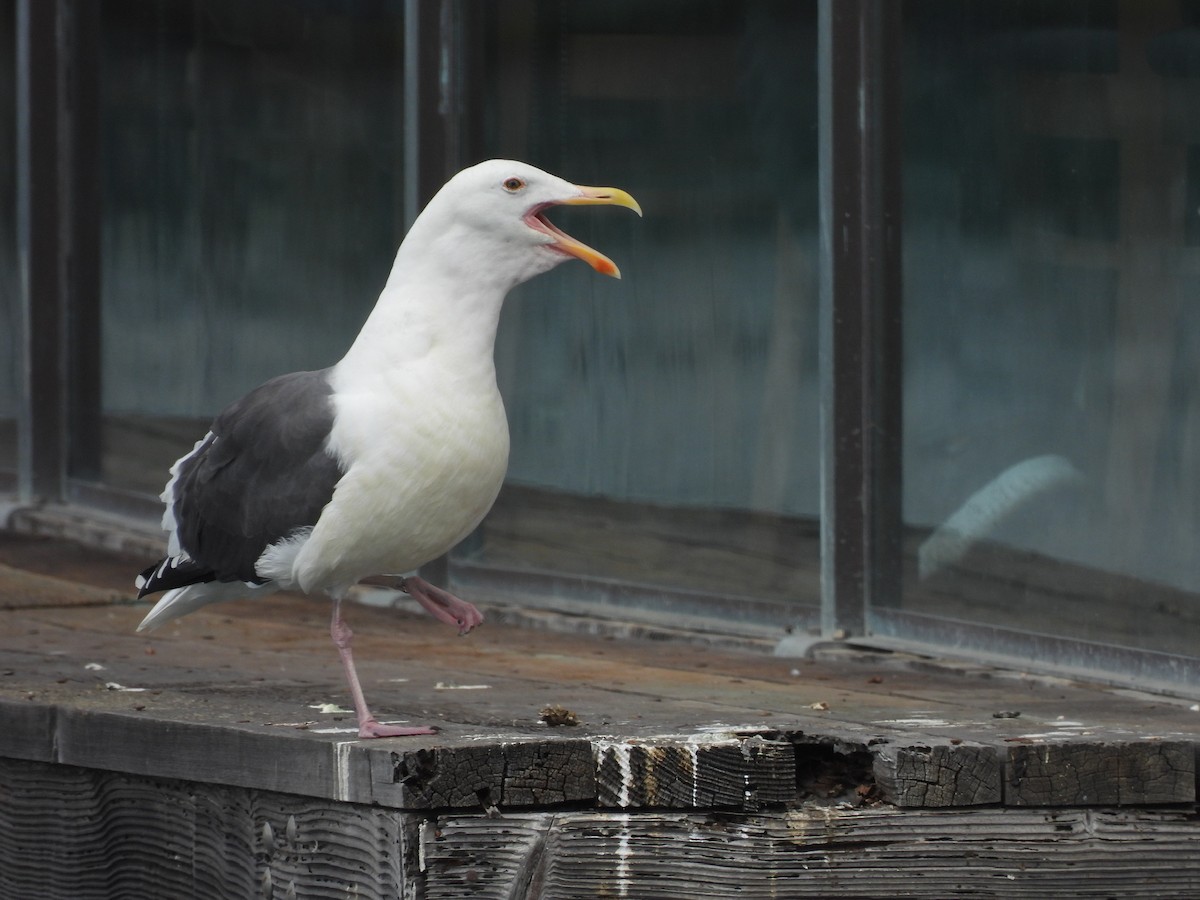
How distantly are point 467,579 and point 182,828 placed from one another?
305 cm

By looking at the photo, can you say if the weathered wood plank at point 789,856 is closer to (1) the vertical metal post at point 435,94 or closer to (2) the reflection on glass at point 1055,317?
(2) the reflection on glass at point 1055,317

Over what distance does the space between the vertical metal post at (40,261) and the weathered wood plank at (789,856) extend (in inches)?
226

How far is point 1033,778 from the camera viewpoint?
4.03m

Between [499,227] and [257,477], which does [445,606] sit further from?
[499,227]

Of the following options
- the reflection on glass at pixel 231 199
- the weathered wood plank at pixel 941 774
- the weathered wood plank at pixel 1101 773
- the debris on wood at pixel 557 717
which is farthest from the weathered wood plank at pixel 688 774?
the reflection on glass at pixel 231 199

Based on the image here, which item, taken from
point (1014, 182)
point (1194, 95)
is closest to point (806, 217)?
point (1014, 182)

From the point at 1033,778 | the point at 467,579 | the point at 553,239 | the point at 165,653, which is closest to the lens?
the point at 1033,778

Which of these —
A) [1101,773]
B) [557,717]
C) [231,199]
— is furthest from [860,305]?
[231,199]

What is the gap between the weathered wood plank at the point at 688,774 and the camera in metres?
3.98

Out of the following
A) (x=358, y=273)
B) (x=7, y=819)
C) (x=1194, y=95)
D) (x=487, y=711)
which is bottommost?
(x=7, y=819)

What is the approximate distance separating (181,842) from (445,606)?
750mm

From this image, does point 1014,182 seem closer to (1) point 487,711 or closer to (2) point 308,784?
(1) point 487,711

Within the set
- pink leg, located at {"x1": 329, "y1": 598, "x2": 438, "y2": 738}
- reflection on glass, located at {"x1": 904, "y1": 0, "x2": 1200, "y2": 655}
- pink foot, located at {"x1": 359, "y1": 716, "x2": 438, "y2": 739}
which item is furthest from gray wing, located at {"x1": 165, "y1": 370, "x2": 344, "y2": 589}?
reflection on glass, located at {"x1": 904, "y1": 0, "x2": 1200, "y2": 655}

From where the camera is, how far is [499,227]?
4410 millimetres
